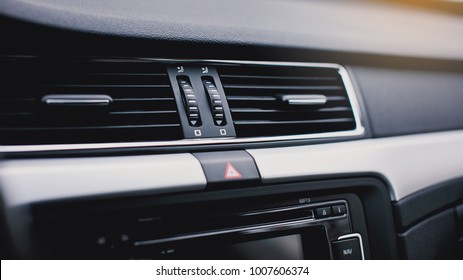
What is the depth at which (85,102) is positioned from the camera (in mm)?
770

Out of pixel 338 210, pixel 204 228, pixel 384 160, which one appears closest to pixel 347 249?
pixel 338 210

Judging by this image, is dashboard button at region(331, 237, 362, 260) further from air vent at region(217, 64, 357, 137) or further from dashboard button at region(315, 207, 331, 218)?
air vent at region(217, 64, 357, 137)

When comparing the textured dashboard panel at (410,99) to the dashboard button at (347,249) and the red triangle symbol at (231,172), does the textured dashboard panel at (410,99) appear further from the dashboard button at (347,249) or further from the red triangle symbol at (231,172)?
the red triangle symbol at (231,172)

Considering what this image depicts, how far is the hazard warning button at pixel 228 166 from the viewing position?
2.67 ft

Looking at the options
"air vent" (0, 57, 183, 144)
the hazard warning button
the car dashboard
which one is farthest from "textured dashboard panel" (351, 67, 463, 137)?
"air vent" (0, 57, 183, 144)

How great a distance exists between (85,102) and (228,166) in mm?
258

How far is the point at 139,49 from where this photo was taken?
83cm

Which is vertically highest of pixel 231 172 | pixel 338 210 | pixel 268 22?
pixel 268 22

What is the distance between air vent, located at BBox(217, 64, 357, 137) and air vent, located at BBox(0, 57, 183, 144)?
0.14 m

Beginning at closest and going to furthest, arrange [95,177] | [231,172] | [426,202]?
1. [95,177]
2. [231,172]
3. [426,202]

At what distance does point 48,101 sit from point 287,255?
56 centimetres

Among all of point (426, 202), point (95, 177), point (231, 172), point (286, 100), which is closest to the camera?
point (95, 177)

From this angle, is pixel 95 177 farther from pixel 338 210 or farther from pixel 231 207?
pixel 338 210
